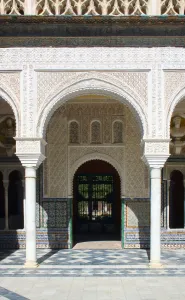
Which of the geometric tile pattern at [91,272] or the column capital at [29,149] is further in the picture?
the column capital at [29,149]

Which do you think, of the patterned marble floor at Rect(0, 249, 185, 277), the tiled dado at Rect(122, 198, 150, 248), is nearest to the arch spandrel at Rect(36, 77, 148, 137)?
the patterned marble floor at Rect(0, 249, 185, 277)

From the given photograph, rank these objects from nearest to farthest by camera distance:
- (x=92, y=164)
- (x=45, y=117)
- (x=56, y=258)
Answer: (x=45, y=117) → (x=56, y=258) → (x=92, y=164)

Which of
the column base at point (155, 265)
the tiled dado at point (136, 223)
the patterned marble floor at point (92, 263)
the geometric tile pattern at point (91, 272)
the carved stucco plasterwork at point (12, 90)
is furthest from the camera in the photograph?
the tiled dado at point (136, 223)

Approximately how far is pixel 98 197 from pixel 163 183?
2.08m

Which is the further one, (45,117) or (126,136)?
(126,136)

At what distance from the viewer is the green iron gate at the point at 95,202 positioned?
10.8 m

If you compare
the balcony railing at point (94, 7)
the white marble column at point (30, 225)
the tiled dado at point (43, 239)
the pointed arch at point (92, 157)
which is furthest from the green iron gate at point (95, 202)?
the balcony railing at point (94, 7)

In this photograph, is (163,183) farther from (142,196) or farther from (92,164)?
(92,164)

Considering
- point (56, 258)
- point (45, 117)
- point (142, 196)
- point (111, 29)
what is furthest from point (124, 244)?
point (111, 29)

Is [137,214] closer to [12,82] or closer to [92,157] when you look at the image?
[92,157]

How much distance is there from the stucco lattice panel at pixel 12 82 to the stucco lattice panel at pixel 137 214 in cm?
333

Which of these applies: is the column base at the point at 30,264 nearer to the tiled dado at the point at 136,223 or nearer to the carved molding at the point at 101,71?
the carved molding at the point at 101,71

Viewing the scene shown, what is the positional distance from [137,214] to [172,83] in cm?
302

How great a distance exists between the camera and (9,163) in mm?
9305
